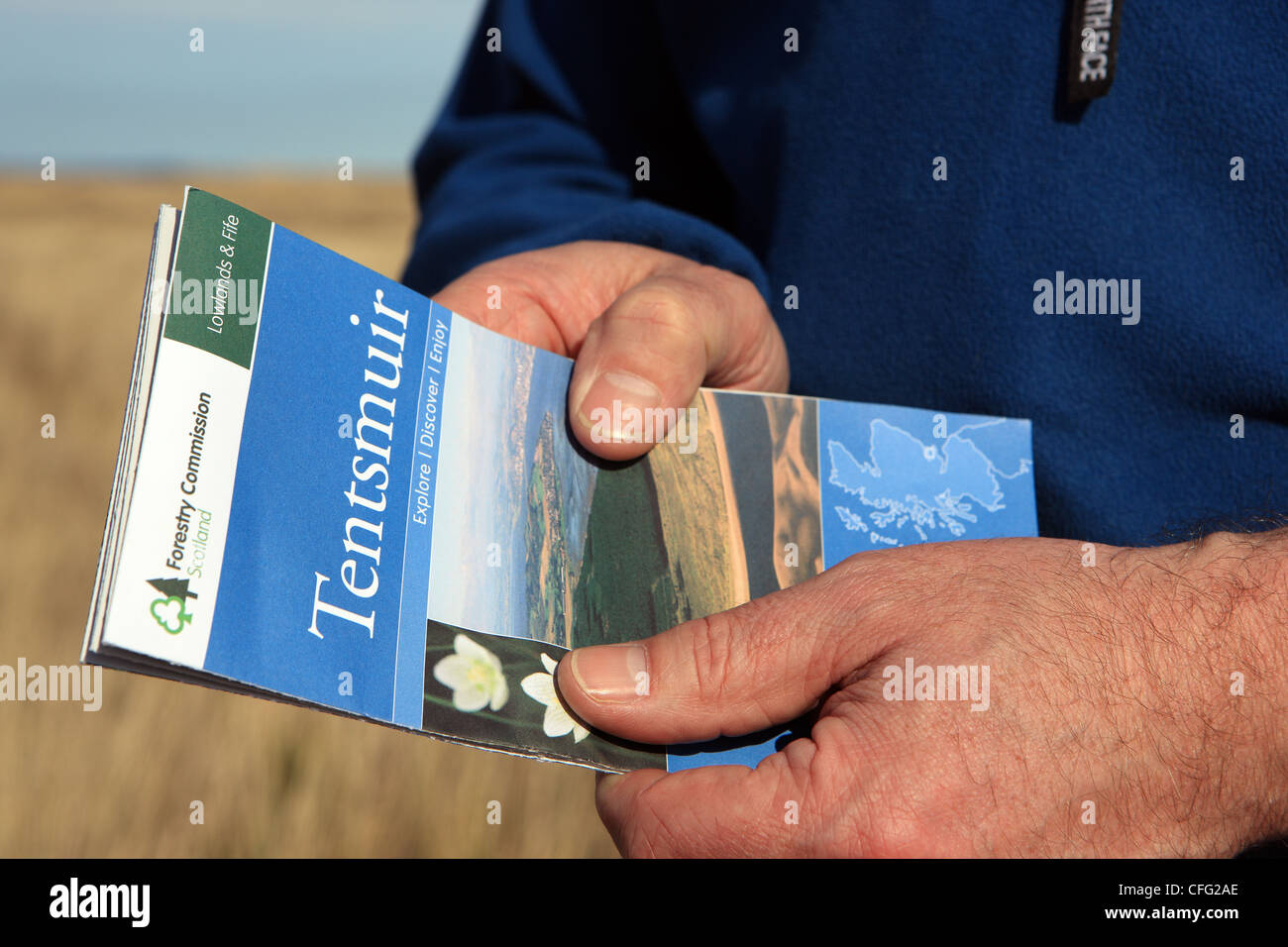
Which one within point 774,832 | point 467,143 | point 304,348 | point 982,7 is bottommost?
point 774,832

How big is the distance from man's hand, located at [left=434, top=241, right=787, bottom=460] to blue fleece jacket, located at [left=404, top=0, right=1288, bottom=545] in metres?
0.07

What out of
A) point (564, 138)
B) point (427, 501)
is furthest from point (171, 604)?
point (564, 138)

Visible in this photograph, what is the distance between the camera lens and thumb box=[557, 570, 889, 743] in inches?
34.6

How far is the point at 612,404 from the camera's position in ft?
3.39

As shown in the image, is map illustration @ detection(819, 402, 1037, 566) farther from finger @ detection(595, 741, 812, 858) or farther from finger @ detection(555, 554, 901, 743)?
finger @ detection(595, 741, 812, 858)

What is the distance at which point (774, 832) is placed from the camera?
0.83 m

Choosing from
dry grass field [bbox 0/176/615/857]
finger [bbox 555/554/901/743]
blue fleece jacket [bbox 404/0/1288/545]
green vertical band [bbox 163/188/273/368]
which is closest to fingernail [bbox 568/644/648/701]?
finger [bbox 555/554/901/743]

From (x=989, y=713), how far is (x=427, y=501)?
563mm

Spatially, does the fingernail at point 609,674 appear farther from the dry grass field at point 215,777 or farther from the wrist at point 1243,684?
the dry grass field at point 215,777

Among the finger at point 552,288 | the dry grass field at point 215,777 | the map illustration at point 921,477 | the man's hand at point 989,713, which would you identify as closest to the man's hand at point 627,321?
the finger at point 552,288

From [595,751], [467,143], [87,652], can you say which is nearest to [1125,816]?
[595,751]

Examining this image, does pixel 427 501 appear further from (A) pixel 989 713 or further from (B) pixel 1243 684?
(B) pixel 1243 684

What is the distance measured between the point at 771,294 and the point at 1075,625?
685mm

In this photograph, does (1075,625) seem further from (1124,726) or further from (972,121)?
(972,121)
